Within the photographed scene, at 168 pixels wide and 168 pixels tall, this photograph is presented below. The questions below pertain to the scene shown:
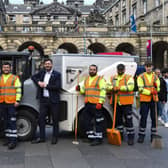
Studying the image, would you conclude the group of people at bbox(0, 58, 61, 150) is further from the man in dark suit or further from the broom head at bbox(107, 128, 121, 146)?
the broom head at bbox(107, 128, 121, 146)

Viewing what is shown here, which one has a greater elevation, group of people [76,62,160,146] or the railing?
the railing

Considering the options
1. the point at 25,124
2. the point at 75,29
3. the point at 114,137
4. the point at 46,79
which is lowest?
the point at 114,137

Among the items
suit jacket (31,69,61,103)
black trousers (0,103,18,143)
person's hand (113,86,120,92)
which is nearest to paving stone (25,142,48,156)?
black trousers (0,103,18,143)

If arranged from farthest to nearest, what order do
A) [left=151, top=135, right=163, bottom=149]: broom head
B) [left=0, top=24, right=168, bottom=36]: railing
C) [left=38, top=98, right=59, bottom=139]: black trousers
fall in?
[left=0, top=24, right=168, bottom=36]: railing < [left=38, top=98, right=59, bottom=139]: black trousers < [left=151, top=135, right=163, bottom=149]: broom head

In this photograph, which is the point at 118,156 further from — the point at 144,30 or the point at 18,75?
the point at 144,30

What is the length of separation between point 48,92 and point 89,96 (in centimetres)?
99

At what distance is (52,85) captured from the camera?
7609mm

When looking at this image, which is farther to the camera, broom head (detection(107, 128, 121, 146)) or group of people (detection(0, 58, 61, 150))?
broom head (detection(107, 128, 121, 146))

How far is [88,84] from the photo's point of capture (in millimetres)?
7719

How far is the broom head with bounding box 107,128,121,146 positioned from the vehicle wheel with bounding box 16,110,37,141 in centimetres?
190

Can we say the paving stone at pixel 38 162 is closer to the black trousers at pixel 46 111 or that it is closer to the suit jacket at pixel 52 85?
the black trousers at pixel 46 111

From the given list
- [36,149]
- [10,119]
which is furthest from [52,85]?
[36,149]

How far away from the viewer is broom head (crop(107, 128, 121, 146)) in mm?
7547

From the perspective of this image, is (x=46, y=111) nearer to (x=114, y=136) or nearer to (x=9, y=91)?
(x=9, y=91)
